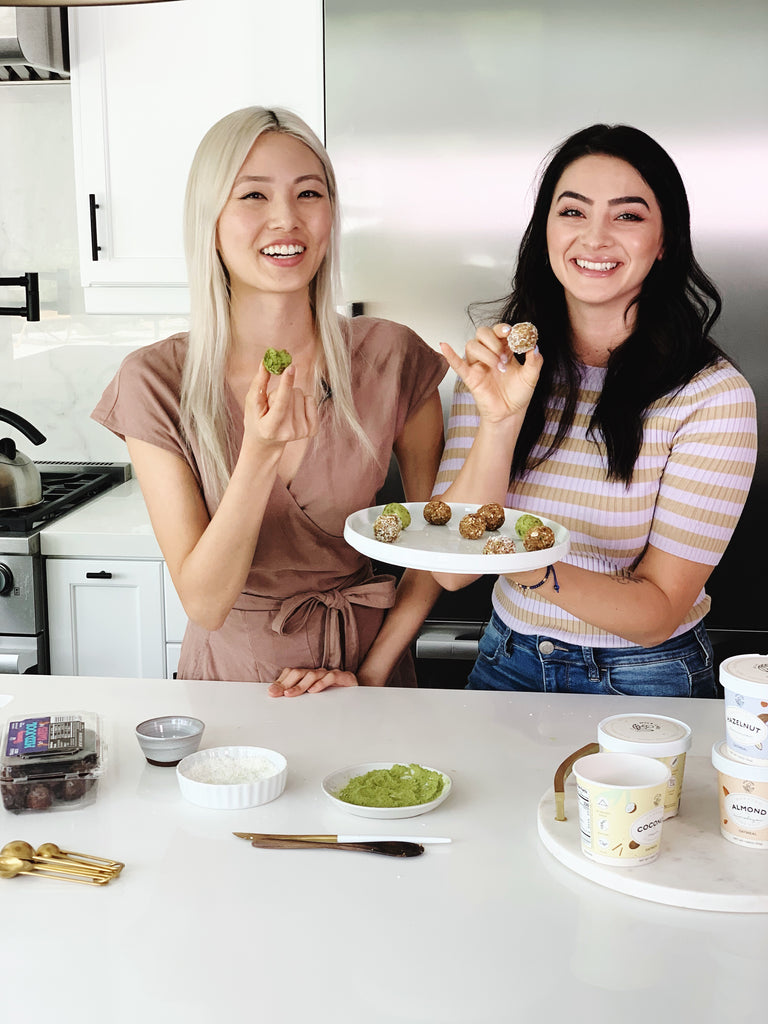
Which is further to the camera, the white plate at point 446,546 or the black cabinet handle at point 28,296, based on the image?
the black cabinet handle at point 28,296

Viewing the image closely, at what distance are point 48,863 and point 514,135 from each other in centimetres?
189

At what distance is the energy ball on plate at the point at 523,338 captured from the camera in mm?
1530

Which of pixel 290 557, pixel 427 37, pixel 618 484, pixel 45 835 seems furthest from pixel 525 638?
pixel 427 37

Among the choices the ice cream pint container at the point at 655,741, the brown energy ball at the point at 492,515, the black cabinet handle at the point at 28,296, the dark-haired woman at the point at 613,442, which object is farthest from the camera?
the black cabinet handle at the point at 28,296

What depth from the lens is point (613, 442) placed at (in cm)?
164

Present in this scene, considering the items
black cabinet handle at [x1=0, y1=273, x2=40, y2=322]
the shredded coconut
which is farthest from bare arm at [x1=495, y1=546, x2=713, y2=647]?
black cabinet handle at [x1=0, y1=273, x2=40, y2=322]

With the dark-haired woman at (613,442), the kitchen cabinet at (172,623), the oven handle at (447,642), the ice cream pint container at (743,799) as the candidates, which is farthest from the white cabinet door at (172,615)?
the ice cream pint container at (743,799)

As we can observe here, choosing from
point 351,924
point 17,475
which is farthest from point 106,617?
point 351,924

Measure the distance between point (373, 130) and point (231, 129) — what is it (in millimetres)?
881

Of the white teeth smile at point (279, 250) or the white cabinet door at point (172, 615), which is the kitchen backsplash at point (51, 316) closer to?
the white cabinet door at point (172, 615)

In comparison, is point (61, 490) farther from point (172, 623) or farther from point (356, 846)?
point (356, 846)

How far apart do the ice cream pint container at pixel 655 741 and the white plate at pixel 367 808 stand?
0.65 ft

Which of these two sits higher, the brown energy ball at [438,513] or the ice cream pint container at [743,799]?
the brown energy ball at [438,513]

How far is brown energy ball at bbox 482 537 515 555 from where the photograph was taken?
133 cm
